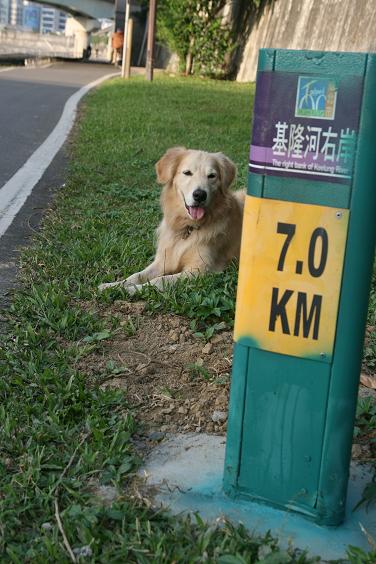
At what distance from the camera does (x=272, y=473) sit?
241 centimetres

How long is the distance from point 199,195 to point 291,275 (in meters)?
2.70

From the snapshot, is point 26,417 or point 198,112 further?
point 198,112

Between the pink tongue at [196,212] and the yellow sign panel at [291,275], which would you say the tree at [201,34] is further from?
the yellow sign panel at [291,275]

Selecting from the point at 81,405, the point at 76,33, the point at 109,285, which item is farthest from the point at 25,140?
the point at 76,33

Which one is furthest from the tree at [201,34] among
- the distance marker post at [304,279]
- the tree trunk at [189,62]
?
the distance marker post at [304,279]

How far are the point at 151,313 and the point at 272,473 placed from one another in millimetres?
1760

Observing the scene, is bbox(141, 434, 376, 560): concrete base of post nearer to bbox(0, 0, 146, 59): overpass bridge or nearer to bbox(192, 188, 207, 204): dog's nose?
bbox(192, 188, 207, 204): dog's nose

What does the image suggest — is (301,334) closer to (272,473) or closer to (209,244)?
(272,473)

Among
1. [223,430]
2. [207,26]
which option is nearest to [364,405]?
[223,430]

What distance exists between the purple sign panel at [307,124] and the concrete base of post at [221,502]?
1.10 metres

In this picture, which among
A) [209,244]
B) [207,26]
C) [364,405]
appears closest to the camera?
[364,405]

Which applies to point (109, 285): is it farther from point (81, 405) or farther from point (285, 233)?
point (285, 233)

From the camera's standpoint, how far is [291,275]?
2.28 meters

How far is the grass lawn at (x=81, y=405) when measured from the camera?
87.8 inches
